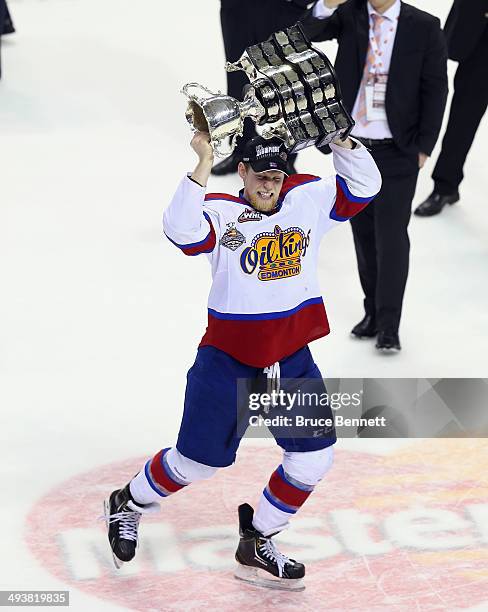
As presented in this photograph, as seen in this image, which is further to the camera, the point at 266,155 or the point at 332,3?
the point at 332,3

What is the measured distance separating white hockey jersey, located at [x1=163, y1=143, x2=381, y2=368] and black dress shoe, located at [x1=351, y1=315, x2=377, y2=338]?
79.5 inches

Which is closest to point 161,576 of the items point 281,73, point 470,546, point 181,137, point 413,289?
point 470,546

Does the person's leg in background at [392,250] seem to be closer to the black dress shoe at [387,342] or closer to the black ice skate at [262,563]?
the black dress shoe at [387,342]

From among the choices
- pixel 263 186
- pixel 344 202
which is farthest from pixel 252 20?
pixel 263 186

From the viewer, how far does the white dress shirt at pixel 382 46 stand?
583cm

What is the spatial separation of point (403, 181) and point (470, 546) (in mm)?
1822

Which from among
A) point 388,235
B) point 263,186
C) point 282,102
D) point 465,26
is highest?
point 282,102

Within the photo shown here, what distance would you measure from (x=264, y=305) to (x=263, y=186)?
36 centimetres

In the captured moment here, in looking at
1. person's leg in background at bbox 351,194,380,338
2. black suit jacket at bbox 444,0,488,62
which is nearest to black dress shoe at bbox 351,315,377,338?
person's leg in background at bbox 351,194,380,338

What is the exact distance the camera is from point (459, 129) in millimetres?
7766

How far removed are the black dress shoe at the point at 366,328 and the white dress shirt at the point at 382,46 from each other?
90 centimetres

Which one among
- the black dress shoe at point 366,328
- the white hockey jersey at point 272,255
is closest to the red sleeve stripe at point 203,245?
the white hockey jersey at point 272,255

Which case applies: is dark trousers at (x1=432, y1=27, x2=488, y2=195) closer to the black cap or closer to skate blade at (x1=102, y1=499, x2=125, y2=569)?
the black cap

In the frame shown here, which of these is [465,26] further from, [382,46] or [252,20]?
[382,46]
